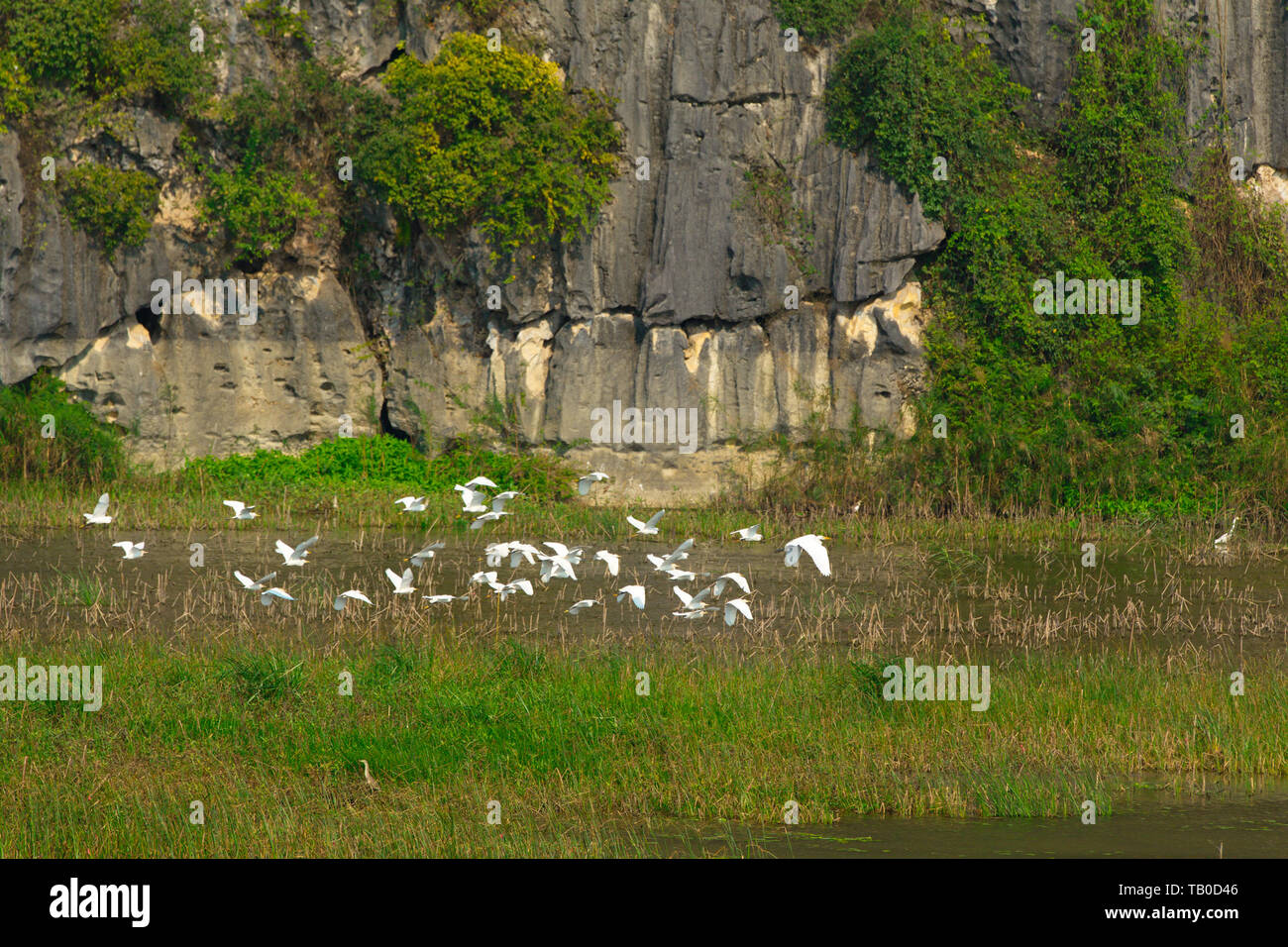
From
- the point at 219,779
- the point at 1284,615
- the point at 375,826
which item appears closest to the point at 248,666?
the point at 219,779

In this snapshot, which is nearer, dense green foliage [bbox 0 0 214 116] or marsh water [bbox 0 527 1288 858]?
marsh water [bbox 0 527 1288 858]

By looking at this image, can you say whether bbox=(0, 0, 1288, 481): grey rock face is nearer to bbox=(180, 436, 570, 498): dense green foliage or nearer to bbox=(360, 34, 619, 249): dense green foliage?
bbox=(180, 436, 570, 498): dense green foliage

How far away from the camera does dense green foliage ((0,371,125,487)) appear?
20.7 m

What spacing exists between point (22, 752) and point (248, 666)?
1816 mm

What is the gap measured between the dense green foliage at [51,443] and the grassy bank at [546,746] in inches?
370

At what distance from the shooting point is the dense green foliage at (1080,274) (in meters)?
20.7

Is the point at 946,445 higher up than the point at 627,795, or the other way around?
the point at 946,445

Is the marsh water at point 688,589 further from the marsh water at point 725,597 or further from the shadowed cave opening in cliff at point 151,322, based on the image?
the shadowed cave opening in cliff at point 151,322

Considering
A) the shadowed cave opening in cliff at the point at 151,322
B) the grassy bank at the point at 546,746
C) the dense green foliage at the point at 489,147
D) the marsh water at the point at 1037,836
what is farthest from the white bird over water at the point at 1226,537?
the shadowed cave opening in cliff at the point at 151,322

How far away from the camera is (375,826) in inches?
339

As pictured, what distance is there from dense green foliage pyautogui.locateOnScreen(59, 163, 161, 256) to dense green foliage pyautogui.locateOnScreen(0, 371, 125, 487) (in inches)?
105

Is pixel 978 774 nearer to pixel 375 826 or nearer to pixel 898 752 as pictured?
pixel 898 752

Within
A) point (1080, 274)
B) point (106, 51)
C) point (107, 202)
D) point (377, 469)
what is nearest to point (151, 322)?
point (107, 202)

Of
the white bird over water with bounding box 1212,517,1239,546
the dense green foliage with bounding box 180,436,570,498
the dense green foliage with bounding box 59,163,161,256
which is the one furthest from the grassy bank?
the dense green foliage with bounding box 59,163,161,256
